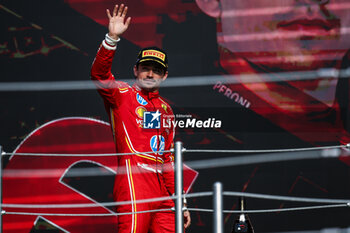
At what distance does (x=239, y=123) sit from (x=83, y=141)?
0.83m

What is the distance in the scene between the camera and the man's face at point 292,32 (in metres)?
2.76

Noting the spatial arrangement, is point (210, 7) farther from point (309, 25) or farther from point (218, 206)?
point (218, 206)

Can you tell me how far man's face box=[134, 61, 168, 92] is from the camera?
8.15 ft

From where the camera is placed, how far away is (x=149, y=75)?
2.48m

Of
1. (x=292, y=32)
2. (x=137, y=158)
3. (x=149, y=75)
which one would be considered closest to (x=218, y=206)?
(x=137, y=158)

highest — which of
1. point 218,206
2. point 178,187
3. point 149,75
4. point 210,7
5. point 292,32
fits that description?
point 210,7

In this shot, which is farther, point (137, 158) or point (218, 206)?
point (137, 158)

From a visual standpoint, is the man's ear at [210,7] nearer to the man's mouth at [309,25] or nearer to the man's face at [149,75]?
the man's mouth at [309,25]

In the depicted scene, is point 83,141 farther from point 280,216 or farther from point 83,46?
point 280,216

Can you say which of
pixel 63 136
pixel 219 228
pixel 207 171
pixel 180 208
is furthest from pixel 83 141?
pixel 219 228

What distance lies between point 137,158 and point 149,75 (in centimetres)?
39

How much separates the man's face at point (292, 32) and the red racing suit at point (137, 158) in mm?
661

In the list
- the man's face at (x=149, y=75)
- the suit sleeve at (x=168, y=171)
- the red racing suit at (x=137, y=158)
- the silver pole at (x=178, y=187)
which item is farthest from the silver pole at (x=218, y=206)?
the man's face at (x=149, y=75)

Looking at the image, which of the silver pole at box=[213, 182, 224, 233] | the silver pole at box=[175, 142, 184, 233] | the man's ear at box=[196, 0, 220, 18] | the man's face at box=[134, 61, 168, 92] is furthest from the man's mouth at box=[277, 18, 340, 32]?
the silver pole at box=[213, 182, 224, 233]
